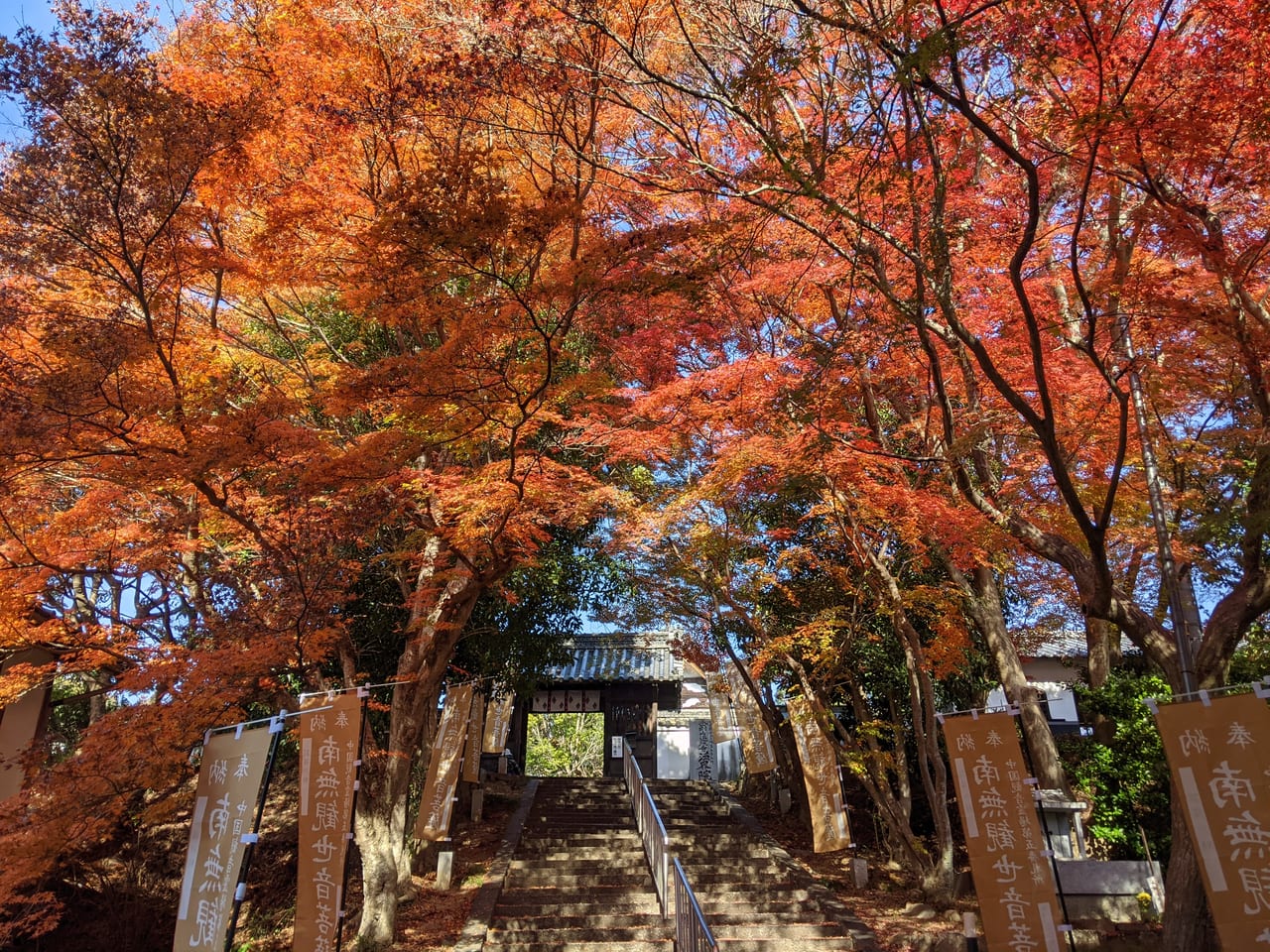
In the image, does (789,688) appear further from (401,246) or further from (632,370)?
(401,246)

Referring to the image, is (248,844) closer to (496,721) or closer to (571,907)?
(571,907)

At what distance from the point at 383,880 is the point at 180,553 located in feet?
17.8

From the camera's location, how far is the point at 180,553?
11695 millimetres

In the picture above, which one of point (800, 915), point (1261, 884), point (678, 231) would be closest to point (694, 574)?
point (800, 915)

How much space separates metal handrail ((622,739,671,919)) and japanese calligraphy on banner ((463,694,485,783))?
300 centimetres

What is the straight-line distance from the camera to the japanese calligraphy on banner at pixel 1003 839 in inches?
288

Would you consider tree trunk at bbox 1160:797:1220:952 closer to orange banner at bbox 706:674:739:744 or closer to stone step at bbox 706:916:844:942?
stone step at bbox 706:916:844:942

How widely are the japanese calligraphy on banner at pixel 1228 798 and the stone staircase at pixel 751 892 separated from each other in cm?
513

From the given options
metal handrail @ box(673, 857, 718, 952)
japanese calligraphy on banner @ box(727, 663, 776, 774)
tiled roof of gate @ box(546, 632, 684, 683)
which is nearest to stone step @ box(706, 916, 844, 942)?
metal handrail @ box(673, 857, 718, 952)

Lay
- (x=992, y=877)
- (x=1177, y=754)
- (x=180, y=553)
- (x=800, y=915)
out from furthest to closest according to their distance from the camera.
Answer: (x=180, y=553) → (x=800, y=915) → (x=992, y=877) → (x=1177, y=754)

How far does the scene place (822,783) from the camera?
12.5m

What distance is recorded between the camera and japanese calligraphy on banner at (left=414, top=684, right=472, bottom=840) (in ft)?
40.1

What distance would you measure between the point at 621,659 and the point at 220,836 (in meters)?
17.3

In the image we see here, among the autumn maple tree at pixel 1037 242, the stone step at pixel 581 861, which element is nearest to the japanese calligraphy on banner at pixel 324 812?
the stone step at pixel 581 861
